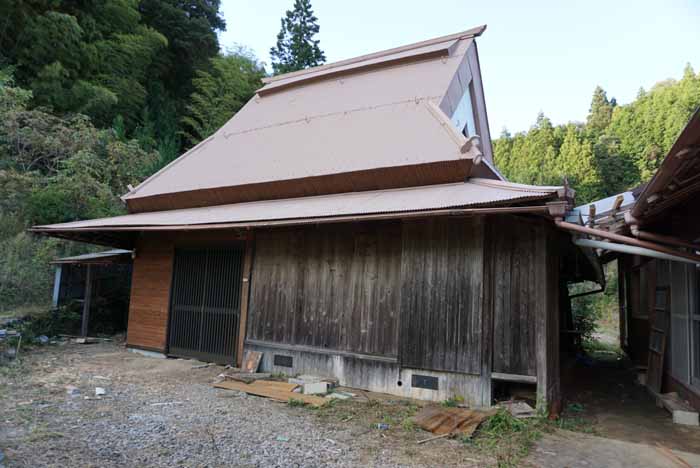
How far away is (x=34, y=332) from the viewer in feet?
31.6

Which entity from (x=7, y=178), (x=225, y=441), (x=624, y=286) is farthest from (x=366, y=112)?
(x=7, y=178)

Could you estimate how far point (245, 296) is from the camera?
24.8ft

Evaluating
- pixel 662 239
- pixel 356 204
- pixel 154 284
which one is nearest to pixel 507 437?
pixel 662 239

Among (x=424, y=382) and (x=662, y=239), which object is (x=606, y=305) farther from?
(x=662, y=239)

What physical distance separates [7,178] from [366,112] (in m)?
11.1

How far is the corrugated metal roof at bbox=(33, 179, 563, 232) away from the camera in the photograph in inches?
202

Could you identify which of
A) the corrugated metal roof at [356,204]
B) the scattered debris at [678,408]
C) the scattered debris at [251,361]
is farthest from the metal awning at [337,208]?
the scattered debris at [678,408]

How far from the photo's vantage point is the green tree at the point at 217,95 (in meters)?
21.3

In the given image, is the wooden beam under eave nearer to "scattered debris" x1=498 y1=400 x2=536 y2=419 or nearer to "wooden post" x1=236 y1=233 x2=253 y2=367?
"wooden post" x1=236 y1=233 x2=253 y2=367

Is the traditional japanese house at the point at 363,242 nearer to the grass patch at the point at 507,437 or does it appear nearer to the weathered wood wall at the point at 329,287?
Answer: the weathered wood wall at the point at 329,287

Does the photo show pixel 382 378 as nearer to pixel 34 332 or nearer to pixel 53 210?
pixel 34 332

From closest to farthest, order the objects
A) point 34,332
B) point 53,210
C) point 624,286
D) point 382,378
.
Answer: point 382,378
point 34,332
point 624,286
point 53,210

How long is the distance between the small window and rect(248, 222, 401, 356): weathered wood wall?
384 cm

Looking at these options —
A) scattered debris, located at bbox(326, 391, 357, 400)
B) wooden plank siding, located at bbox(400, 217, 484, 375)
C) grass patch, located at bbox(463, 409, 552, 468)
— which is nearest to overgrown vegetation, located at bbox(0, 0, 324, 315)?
scattered debris, located at bbox(326, 391, 357, 400)
